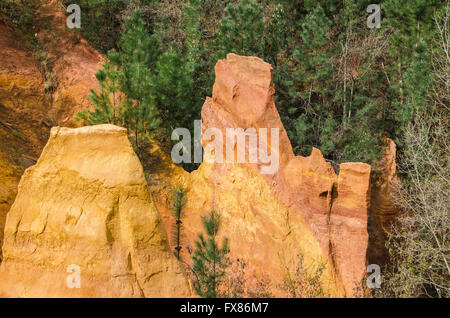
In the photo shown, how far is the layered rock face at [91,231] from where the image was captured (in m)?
7.16

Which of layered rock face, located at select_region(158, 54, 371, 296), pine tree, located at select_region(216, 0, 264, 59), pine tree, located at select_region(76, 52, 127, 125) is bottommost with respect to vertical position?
layered rock face, located at select_region(158, 54, 371, 296)

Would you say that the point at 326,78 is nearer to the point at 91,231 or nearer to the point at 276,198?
the point at 276,198

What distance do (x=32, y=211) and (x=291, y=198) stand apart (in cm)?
436

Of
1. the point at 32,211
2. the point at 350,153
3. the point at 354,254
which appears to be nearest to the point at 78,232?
the point at 32,211

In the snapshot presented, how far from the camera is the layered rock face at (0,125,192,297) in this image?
7160mm

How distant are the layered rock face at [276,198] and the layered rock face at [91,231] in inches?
73.6

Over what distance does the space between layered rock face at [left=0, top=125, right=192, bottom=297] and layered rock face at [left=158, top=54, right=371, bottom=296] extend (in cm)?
187

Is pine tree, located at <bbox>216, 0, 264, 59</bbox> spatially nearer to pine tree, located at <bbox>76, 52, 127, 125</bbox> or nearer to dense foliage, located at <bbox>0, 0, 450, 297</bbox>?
dense foliage, located at <bbox>0, 0, 450, 297</bbox>

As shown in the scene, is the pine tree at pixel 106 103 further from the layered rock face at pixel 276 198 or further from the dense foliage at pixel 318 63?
the layered rock face at pixel 276 198

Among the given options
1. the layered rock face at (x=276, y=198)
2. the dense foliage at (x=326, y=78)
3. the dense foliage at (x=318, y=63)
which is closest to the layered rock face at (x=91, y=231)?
the layered rock face at (x=276, y=198)

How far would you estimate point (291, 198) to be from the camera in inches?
384

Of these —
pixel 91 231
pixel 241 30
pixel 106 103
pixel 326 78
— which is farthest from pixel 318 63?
pixel 91 231

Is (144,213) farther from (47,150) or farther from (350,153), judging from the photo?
(350,153)

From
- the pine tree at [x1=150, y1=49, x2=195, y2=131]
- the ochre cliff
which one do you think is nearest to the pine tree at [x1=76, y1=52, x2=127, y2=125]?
the pine tree at [x1=150, y1=49, x2=195, y2=131]
